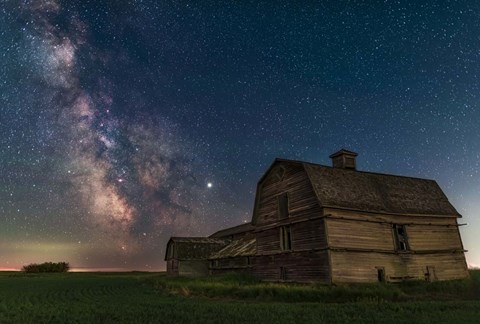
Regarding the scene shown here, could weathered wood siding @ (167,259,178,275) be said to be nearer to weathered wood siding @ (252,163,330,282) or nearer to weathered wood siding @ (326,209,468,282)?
weathered wood siding @ (252,163,330,282)

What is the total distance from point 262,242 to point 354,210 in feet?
28.9

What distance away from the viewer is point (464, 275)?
28.7m

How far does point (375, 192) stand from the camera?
1093 inches

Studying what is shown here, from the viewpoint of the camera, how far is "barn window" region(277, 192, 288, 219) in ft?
92.4

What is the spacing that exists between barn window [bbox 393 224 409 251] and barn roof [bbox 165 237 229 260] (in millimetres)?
28679

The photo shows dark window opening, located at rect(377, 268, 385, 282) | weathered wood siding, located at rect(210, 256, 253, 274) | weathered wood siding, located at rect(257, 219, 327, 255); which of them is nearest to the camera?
weathered wood siding, located at rect(257, 219, 327, 255)

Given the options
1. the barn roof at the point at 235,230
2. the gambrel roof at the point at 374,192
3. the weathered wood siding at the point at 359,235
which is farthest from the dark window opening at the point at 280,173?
the barn roof at the point at 235,230

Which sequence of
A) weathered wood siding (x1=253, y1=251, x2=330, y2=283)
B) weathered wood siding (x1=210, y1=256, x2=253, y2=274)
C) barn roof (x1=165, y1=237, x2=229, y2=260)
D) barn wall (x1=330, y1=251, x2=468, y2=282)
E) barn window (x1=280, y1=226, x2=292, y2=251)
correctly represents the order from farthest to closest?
1. barn roof (x1=165, y1=237, x2=229, y2=260)
2. weathered wood siding (x1=210, y1=256, x2=253, y2=274)
3. barn window (x1=280, y1=226, x2=292, y2=251)
4. weathered wood siding (x1=253, y1=251, x2=330, y2=283)
5. barn wall (x1=330, y1=251, x2=468, y2=282)

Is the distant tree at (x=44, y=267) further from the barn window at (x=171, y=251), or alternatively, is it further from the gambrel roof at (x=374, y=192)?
the gambrel roof at (x=374, y=192)

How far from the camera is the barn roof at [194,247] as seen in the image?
159 feet

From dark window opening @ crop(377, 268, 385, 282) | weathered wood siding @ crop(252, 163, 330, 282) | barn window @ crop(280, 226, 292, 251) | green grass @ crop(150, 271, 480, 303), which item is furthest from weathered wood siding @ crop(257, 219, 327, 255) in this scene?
dark window opening @ crop(377, 268, 385, 282)

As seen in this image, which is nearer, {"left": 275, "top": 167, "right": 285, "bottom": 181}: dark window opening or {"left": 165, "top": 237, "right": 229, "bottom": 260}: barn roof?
{"left": 275, "top": 167, "right": 285, "bottom": 181}: dark window opening

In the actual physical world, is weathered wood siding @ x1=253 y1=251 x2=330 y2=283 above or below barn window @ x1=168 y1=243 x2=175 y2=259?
below

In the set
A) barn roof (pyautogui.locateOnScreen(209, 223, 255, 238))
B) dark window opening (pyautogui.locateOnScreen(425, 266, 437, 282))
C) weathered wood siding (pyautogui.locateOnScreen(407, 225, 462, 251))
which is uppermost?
barn roof (pyautogui.locateOnScreen(209, 223, 255, 238))
